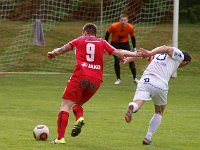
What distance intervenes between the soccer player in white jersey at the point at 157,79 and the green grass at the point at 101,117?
0.44 meters

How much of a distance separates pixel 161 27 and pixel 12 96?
17.7m

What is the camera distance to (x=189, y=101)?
57.8 ft

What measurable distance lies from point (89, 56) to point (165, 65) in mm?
1180

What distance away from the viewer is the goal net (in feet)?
88.5

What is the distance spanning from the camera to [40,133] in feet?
35.1

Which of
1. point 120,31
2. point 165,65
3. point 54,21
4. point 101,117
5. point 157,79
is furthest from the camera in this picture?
point 54,21

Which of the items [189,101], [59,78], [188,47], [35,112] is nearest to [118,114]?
[35,112]

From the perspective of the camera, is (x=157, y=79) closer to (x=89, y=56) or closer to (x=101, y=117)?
(x=89, y=56)

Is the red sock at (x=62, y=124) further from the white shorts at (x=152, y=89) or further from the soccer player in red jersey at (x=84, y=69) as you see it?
the white shorts at (x=152, y=89)

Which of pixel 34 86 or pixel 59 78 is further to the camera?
pixel 59 78

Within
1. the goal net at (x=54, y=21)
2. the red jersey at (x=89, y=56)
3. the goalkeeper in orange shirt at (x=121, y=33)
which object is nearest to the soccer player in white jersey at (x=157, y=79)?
the red jersey at (x=89, y=56)

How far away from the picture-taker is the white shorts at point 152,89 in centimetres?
1056

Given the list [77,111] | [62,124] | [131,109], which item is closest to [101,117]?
[77,111]

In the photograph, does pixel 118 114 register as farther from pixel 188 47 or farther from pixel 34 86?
pixel 188 47
